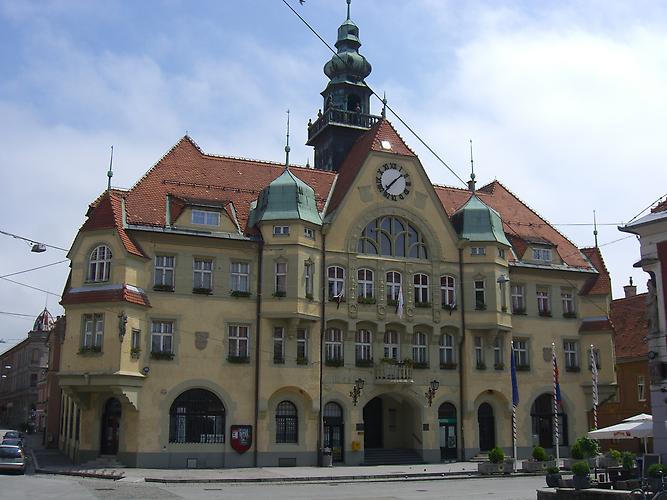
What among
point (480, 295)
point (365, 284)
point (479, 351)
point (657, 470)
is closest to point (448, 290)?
point (480, 295)

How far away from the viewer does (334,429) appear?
42.0m

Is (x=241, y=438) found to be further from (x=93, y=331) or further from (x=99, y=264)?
(x=99, y=264)

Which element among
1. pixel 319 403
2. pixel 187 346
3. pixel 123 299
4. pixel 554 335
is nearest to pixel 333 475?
pixel 319 403

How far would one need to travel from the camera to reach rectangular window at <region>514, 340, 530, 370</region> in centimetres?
4669

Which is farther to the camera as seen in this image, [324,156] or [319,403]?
[324,156]

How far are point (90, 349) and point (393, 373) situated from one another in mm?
15678

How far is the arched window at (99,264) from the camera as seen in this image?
38.2 meters

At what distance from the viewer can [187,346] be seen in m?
39.3

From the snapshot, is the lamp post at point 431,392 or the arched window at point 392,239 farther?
the arched window at point 392,239

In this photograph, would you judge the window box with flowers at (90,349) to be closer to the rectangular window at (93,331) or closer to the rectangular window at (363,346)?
the rectangular window at (93,331)

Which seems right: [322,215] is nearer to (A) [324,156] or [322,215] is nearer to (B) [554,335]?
(A) [324,156]

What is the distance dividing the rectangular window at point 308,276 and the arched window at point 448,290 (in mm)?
8259

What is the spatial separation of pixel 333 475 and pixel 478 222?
18256 millimetres

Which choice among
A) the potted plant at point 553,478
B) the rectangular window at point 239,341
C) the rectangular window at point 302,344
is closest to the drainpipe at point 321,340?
the rectangular window at point 302,344
